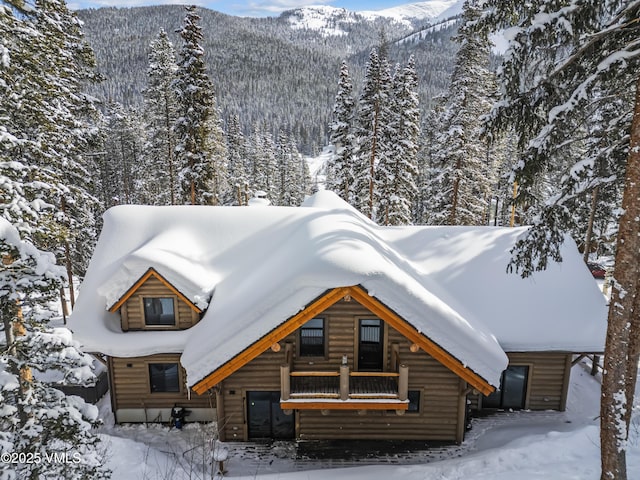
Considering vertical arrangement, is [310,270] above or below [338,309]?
above

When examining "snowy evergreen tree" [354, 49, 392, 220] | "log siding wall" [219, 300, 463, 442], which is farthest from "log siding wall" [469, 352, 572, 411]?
"snowy evergreen tree" [354, 49, 392, 220]

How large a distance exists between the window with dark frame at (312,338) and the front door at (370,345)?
4.17ft

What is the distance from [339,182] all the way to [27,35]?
78.8 ft

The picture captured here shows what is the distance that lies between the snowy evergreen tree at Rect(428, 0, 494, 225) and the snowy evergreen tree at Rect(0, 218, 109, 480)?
2244 centimetres

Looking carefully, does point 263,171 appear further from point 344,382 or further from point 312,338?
point 344,382

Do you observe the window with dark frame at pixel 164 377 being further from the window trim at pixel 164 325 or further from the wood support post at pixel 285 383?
the wood support post at pixel 285 383

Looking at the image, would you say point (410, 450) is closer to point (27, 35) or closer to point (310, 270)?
point (310, 270)

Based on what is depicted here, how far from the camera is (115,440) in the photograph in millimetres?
12711

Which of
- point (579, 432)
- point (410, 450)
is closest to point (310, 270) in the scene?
point (410, 450)

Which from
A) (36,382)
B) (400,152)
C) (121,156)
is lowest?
(121,156)

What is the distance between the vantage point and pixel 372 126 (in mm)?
29422

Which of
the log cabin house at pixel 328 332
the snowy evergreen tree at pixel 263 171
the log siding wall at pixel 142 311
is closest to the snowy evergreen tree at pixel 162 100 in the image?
the log siding wall at pixel 142 311

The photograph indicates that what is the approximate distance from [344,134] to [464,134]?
9.58 m

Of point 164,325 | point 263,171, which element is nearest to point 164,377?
point 164,325
